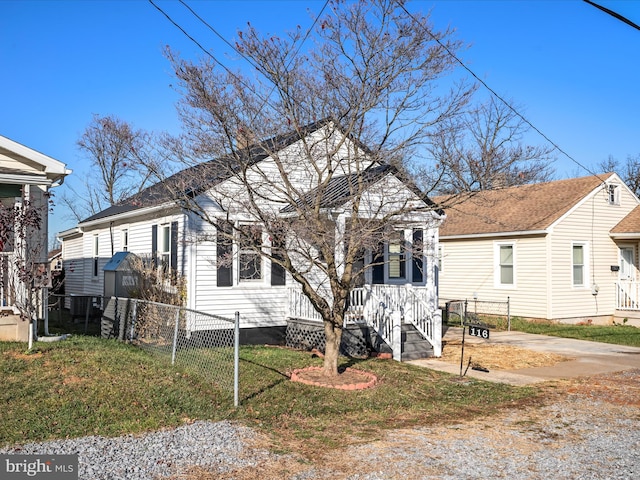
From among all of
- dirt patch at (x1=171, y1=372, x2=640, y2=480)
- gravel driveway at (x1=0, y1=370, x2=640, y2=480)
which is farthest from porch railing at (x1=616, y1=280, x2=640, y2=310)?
gravel driveway at (x1=0, y1=370, x2=640, y2=480)

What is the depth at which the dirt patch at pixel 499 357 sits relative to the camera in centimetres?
1183

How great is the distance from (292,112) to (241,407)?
445cm

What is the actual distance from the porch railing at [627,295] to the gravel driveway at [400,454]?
14409mm

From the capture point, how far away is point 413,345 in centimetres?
1248

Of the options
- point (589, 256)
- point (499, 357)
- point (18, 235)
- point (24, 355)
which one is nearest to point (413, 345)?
point (499, 357)

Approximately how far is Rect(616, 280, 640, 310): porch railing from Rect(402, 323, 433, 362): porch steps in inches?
434

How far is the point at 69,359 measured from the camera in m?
9.17

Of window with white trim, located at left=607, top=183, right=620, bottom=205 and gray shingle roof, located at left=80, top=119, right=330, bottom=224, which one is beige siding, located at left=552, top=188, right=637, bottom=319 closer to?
window with white trim, located at left=607, top=183, right=620, bottom=205

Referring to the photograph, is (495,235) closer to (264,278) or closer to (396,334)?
(396,334)

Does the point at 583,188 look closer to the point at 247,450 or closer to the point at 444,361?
the point at 444,361

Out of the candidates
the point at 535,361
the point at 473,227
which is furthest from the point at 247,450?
the point at 473,227

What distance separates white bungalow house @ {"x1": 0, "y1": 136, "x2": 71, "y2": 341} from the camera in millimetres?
10367

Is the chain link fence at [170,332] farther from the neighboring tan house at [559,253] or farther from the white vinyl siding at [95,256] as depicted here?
the neighboring tan house at [559,253]

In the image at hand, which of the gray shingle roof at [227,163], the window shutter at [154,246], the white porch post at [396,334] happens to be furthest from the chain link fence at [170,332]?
the white porch post at [396,334]
